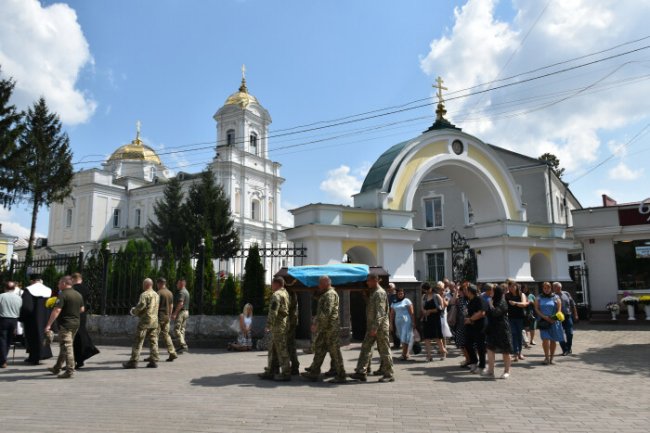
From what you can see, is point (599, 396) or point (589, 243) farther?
point (589, 243)

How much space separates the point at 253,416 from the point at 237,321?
718 centimetres

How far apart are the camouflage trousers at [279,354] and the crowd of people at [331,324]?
0.05 feet

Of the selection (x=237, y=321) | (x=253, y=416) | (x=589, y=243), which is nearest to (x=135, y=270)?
(x=237, y=321)

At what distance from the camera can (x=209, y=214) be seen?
3716cm

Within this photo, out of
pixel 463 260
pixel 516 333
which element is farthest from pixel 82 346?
pixel 463 260

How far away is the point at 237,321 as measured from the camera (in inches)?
504

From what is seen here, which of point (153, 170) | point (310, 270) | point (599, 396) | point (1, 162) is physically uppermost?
point (153, 170)

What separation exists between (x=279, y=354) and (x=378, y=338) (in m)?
1.63

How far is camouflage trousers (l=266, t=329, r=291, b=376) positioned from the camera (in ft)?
26.3

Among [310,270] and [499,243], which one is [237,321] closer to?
[310,270]

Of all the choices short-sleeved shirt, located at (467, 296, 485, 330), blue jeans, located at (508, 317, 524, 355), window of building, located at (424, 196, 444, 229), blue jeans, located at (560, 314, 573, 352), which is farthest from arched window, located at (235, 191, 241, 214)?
short-sleeved shirt, located at (467, 296, 485, 330)

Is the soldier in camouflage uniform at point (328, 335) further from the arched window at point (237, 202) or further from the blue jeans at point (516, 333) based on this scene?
the arched window at point (237, 202)

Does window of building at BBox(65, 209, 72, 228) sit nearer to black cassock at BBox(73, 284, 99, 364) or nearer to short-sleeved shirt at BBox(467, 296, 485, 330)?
black cassock at BBox(73, 284, 99, 364)

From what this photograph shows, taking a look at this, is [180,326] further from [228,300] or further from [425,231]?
[425,231]
